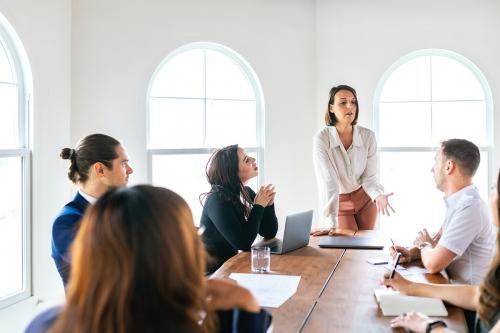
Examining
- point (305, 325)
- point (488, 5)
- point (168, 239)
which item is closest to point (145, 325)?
point (168, 239)

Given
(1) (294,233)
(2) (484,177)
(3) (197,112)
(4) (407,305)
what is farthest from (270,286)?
(2) (484,177)

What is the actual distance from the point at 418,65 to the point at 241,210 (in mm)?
2693

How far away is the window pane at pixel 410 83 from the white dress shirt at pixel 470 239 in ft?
8.93

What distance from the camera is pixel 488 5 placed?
4355mm

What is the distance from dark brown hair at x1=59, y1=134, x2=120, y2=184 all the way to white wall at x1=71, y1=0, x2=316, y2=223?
1.58 m

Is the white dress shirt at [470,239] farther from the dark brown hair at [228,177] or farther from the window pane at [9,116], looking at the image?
the window pane at [9,116]

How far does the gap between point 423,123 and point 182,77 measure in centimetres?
219

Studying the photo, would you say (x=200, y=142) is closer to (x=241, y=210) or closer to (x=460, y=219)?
(x=241, y=210)

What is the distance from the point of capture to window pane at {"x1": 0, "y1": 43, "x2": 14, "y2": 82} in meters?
3.13

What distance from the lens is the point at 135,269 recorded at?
2.68 feet

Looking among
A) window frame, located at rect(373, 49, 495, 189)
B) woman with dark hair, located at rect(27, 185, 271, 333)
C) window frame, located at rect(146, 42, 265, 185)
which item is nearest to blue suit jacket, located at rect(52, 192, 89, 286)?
woman with dark hair, located at rect(27, 185, 271, 333)

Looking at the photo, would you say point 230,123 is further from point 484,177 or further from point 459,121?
point 484,177

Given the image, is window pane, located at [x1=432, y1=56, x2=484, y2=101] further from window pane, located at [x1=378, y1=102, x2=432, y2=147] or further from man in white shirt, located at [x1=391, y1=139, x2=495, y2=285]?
man in white shirt, located at [x1=391, y1=139, x2=495, y2=285]

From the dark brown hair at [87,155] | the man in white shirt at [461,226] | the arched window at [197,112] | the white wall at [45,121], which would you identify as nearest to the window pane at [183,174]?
the arched window at [197,112]
